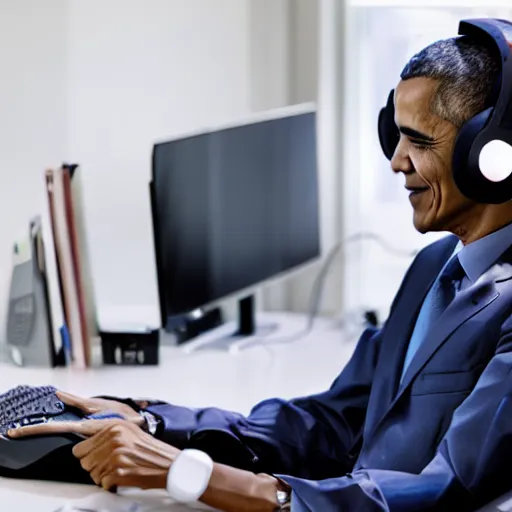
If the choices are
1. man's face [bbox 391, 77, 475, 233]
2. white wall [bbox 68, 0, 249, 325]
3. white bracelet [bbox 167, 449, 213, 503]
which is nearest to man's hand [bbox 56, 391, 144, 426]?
white bracelet [bbox 167, 449, 213, 503]

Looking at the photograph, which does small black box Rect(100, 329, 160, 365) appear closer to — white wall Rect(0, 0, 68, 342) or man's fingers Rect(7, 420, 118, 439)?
white wall Rect(0, 0, 68, 342)

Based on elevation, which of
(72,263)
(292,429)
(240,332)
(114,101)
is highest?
(114,101)

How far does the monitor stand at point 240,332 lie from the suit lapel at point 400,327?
870mm

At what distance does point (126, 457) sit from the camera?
5.16 feet

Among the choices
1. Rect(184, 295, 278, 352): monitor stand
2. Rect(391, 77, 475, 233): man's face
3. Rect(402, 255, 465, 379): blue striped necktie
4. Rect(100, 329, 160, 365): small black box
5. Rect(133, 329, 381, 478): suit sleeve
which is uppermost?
Rect(391, 77, 475, 233): man's face

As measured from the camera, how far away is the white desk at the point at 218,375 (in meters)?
2.20

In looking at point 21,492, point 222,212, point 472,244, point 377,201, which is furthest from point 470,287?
point 377,201

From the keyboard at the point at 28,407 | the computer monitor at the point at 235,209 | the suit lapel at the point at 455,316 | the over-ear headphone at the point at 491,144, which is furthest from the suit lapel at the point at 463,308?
the computer monitor at the point at 235,209

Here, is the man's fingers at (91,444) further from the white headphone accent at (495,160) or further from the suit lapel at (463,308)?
the white headphone accent at (495,160)

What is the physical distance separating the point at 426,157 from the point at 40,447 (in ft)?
2.09

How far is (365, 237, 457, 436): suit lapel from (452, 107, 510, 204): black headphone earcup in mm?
245

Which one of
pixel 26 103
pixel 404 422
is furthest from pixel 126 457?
pixel 26 103

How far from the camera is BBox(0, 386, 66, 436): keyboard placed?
171 centimetres

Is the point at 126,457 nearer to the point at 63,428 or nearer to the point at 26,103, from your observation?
the point at 63,428
